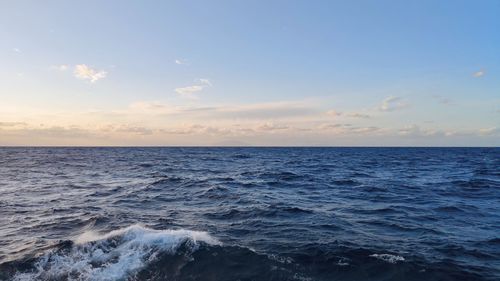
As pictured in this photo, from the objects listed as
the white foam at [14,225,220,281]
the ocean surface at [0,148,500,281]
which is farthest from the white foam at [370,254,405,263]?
the white foam at [14,225,220,281]

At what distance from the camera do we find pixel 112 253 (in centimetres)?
1323

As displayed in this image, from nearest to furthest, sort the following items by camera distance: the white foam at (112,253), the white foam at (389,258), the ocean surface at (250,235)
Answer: the white foam at (112,253) → the ocean surface at (250,235) → the white foam at (389,258)

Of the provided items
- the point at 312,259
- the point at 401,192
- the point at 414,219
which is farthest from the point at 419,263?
the point at 401,192

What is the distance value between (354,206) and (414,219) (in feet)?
13.9

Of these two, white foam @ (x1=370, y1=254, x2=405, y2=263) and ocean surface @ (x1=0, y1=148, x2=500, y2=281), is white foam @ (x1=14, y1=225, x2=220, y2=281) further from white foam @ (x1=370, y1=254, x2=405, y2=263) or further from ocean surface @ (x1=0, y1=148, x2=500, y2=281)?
white foam @ (x1=370, y1=254, x2=405, y2=263)

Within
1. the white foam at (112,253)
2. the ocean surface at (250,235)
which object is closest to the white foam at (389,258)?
the ocean surface at (250,235)

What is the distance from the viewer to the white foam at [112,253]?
11555 mm

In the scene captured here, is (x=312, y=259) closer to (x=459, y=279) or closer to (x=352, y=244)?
(x=352, y=244)

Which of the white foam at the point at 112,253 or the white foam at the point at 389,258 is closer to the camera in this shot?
the white foam at the point at 112,253

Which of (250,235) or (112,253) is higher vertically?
(250,235)

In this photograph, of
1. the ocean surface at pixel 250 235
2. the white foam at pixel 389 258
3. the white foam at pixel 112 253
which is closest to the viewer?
the white foam at pixel 112 253

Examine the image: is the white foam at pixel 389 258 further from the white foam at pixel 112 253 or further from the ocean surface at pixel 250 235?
the white foam at pixel 112 253

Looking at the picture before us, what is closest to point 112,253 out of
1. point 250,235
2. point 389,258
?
point 250,235

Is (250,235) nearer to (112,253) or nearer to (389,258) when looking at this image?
(112,253)
